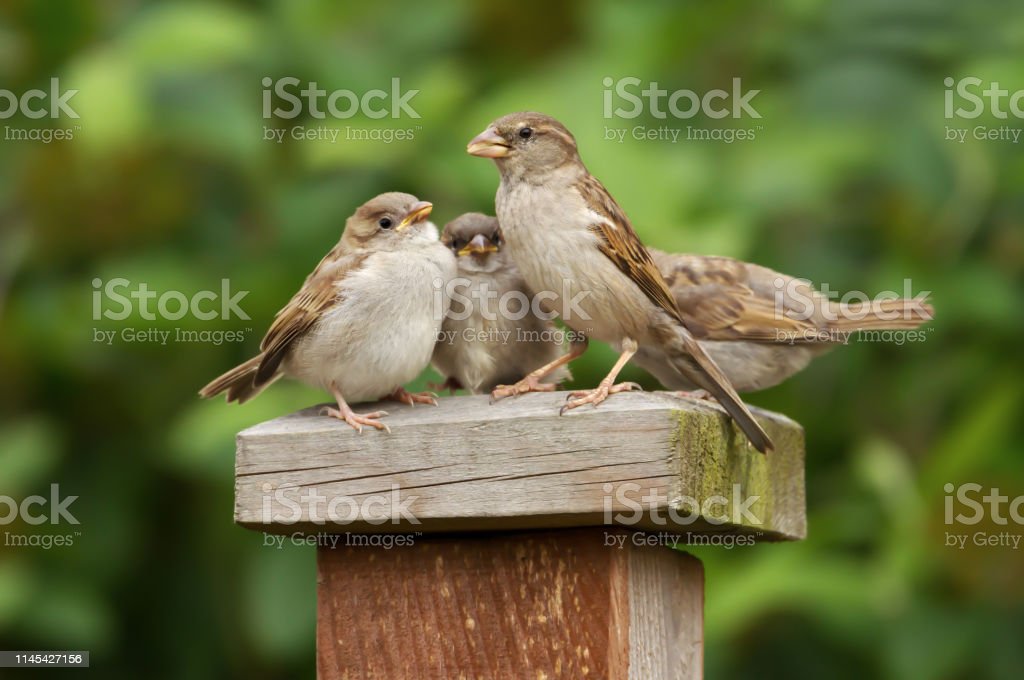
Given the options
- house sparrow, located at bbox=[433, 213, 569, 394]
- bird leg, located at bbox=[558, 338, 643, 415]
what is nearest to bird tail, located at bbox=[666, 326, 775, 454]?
bird leg, located at bbox=[558, 338, 643, 415]

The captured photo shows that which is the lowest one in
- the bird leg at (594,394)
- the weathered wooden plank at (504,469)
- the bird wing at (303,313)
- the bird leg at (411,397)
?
the weathered wooden plank at (504,469)

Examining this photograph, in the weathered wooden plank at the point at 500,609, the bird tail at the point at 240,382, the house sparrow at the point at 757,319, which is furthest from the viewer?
the house sparrow at the point at 757,319

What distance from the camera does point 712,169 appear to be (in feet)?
17.5

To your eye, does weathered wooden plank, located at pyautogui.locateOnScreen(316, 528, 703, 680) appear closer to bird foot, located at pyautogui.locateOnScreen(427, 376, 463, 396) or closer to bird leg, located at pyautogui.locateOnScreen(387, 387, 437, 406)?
bird leg, located at pyautogui.locateOnScreen(387, 387, 437, 406)

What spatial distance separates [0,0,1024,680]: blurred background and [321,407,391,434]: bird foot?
5.73 ft

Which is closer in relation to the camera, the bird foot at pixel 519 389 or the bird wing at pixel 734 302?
the bird foot at pixel 519 389

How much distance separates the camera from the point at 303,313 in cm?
336

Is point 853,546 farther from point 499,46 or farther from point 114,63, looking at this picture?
point 114,63

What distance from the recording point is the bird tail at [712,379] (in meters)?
2.97

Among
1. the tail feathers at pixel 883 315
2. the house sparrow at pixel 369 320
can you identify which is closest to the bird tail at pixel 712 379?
the house sparrow at pixel 369 320

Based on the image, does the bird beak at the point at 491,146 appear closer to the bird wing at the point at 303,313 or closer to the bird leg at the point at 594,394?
the bird wing at the point at 303,313

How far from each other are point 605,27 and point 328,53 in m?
1.13

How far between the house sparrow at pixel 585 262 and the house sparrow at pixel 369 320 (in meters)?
0.23

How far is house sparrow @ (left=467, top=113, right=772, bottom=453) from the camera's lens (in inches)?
130
